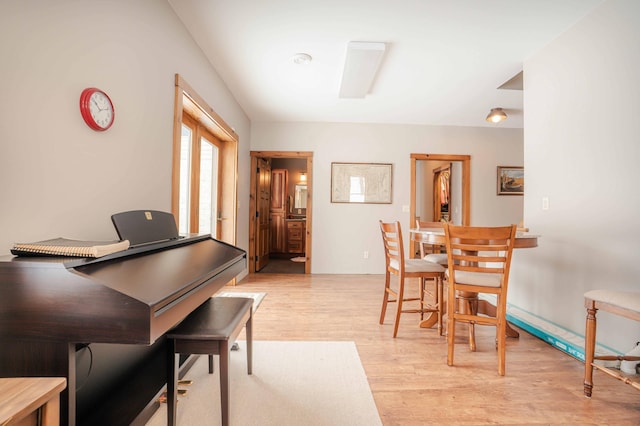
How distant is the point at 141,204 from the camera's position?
5.86ft

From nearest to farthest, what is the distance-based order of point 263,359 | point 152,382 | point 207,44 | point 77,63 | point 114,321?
point 114,321 < point 77,63 < point 152,382 < point 263,359 < point 207,44

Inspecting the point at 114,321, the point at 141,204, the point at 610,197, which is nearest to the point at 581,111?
the point at 610,197

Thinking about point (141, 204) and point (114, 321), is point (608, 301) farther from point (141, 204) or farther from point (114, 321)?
point (141, 204)

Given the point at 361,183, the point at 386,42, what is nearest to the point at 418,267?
the point at 386,42

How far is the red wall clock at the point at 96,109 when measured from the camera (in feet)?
4.33

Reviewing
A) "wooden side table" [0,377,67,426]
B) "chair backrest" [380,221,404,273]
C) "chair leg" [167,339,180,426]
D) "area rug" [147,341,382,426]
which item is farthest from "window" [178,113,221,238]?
"wooden side table" [0,377,67,426]

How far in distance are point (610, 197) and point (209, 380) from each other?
291 centimetres

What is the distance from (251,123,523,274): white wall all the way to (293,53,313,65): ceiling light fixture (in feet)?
6.28

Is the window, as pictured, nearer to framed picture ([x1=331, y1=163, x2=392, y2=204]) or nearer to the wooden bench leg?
the wooden bench leg

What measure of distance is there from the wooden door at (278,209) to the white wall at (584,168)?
4922 millimetres

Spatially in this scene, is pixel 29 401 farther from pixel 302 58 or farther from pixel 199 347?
pixel 302 58

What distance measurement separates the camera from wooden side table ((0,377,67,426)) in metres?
0.55

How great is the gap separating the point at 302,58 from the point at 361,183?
2.41 metres

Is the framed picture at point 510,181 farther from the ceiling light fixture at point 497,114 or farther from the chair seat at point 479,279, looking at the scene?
the chair seat at point 479,279
